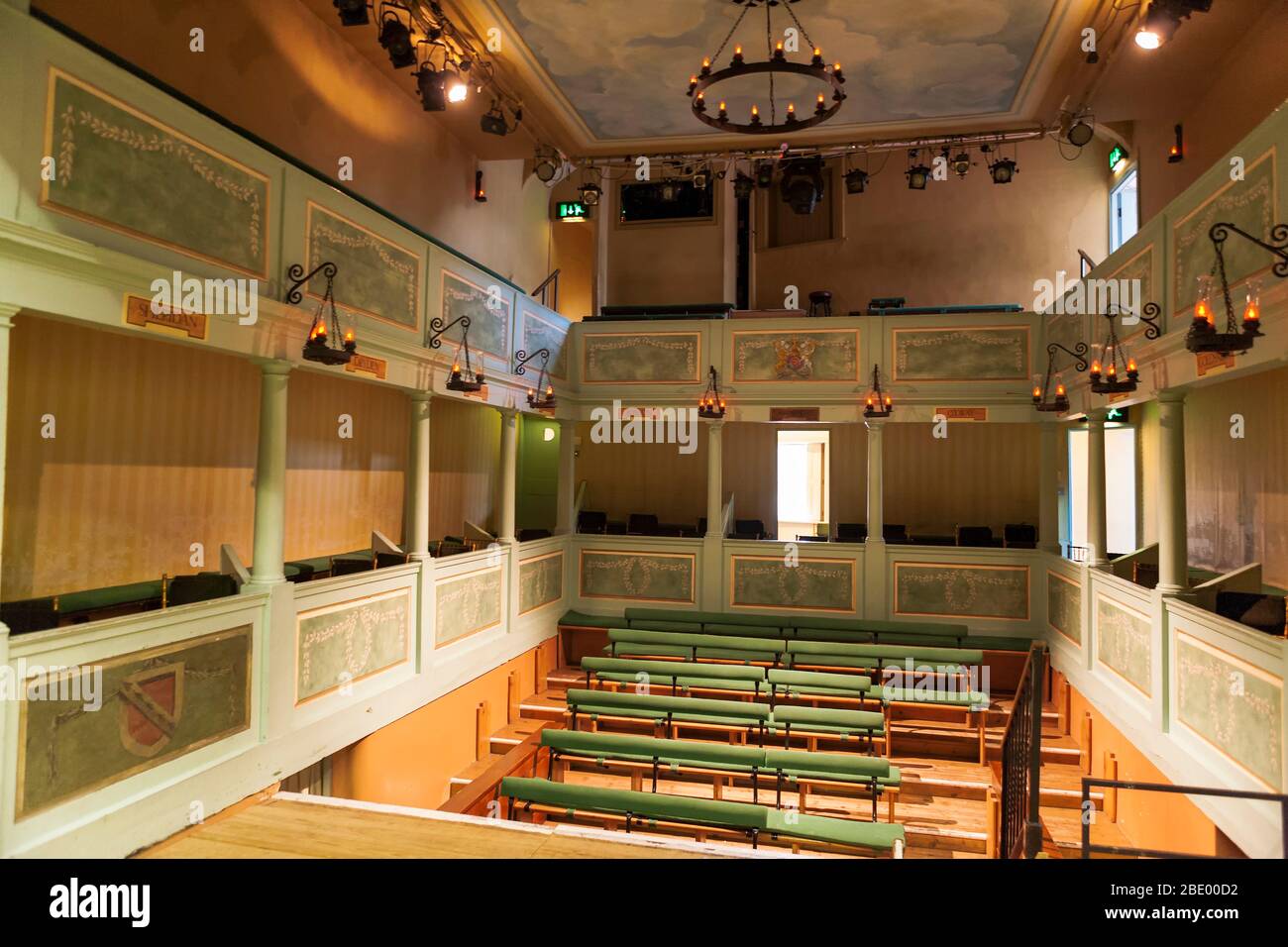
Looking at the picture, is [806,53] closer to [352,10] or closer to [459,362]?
[352,10]

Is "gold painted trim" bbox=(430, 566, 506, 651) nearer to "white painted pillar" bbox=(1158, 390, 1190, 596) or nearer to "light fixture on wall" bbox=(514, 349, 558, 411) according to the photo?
"light fixture on wall" bbox=(514, 349, 558, 411)

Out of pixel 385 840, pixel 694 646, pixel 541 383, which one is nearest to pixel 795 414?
pixel 541 383

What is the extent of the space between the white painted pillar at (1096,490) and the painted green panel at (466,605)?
645 cm

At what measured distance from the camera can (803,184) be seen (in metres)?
10.6

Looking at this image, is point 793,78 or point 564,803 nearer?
point 564,803

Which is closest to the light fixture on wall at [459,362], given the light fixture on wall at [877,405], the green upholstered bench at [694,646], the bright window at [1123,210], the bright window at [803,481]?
the green upholstered bench at [694,646]

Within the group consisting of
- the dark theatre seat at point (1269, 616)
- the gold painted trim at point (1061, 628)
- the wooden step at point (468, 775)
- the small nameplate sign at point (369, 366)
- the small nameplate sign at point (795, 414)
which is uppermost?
the small nameplate sign at point (795, 414)

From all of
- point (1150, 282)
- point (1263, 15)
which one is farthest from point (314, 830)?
point (1263, 15)

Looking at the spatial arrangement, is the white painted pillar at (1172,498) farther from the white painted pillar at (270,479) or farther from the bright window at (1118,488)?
the white painted pillar at (270,479)

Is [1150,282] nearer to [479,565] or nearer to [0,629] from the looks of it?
[479,565]

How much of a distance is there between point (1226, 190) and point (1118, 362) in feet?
7.39

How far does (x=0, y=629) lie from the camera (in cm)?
365

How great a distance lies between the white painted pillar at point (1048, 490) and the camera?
978 centimetres

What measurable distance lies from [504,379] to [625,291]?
22.3ft
